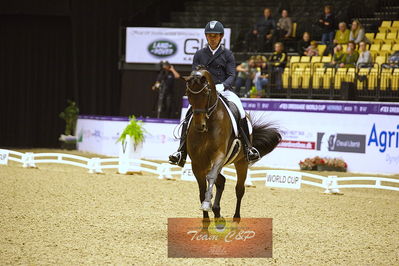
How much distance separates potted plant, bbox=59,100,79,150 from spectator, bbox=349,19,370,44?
10340 millimetres

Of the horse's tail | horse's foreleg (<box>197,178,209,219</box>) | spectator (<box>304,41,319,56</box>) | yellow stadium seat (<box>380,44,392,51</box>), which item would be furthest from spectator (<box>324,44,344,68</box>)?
horse's foreleg (<box>197,178,209,219</box>)

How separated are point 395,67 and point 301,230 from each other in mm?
10519

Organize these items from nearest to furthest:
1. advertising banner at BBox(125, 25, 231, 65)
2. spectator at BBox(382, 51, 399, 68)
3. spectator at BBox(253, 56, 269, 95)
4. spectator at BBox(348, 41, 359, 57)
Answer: spectator at BBox(382, 51, 399, 68) < spectator at BBox(348, 41, 359, 57) < spectator at BBox(253, 56, 269, 95) < advertising banner at BBox(125, 25, 231, 65)

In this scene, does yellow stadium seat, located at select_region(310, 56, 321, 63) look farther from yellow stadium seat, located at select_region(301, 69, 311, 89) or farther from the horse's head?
the horse's head

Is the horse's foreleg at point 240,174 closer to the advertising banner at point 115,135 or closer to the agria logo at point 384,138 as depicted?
the agria logo at point 384,138

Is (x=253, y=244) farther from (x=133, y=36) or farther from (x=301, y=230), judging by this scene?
(x=133, y=36)

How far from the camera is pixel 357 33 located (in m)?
21.3

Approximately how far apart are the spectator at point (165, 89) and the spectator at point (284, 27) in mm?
3547

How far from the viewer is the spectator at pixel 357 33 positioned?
21250mm

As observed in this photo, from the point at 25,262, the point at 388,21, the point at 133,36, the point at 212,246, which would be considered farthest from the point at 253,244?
the point at 133,36

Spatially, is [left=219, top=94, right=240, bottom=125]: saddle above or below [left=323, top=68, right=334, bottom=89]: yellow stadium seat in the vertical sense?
below

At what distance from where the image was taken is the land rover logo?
24.4 meters

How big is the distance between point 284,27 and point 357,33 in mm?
2795

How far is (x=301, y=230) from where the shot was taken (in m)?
9.59
